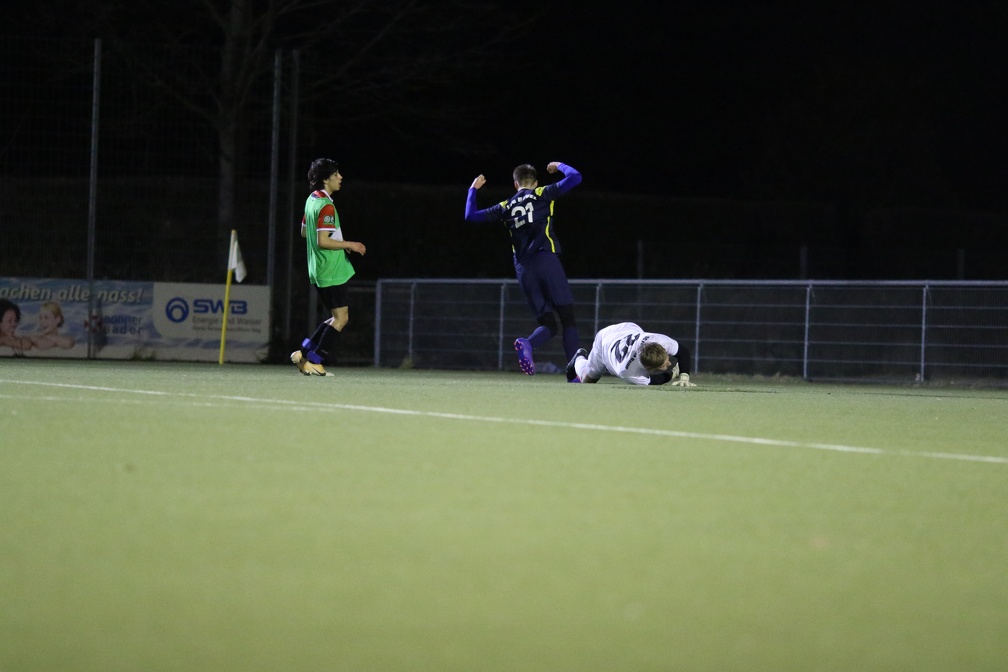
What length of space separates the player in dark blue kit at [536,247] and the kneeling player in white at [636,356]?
88 cm

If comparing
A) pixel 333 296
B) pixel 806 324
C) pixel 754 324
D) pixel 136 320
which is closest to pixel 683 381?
pixel 333 296

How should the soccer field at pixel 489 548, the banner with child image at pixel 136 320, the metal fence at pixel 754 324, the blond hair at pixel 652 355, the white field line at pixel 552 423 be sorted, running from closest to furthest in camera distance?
1. the soccer field at pixel 489 548
2. the white field line at pixel 552 423
3. the blond hair at pixel 652 355
4. the metal fence at pixel 754 324
5. the banner with child image at pixel 136 320

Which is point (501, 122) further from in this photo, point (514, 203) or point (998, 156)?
point (514, 203)

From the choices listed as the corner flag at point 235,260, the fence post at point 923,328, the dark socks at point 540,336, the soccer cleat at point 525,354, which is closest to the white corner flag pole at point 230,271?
the corner flag at point 235,260

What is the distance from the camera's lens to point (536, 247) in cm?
1395

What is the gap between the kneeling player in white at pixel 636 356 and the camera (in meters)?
12.2

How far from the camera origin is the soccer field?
3254 millimetres

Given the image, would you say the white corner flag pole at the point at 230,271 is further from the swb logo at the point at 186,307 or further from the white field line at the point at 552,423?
the white field line at the point at 552,423

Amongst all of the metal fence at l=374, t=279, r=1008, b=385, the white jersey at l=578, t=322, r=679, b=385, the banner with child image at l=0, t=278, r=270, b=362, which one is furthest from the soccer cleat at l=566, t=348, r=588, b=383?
the banner with child image at l=0, t=278, r=270, b=362

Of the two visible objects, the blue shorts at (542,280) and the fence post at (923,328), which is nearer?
the blue shorts at (542,280)

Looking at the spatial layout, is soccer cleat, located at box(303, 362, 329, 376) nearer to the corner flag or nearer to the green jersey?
the green jersey

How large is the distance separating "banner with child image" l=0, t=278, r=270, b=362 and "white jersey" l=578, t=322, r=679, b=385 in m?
9.02

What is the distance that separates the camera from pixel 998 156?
4419cm

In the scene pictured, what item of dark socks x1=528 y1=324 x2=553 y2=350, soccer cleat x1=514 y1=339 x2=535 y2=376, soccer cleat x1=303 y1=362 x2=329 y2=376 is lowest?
soccer cleat x1=303 y1=362 x2=329 y2=376
